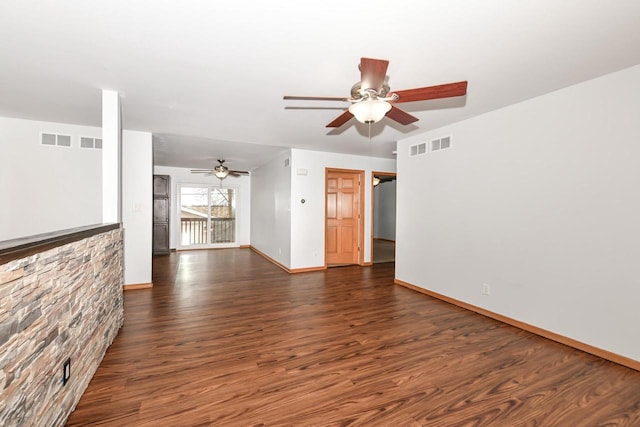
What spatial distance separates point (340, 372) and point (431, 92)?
220cm

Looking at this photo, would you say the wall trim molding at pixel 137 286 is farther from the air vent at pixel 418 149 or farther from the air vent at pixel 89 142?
the air vent at pixel 418 149

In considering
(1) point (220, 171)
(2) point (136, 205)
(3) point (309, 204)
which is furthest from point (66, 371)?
(1) point (220, 171)

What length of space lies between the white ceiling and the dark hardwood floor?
7.63ft

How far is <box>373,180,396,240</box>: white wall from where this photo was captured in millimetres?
9804

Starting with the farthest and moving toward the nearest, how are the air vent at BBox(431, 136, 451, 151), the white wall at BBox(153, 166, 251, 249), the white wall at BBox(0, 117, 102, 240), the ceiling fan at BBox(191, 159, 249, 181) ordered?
1. the white wall at BBox(153, 166, 251, 249)
2. the ceiling fan at BBox(191, 159, 249, 181)
3. the air vent at BBox(431, 136, 451, 151)
4. the white wall at BBox(0, 117, 102, 240)

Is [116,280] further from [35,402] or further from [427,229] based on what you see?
[427,229]

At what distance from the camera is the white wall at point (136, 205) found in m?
4.15

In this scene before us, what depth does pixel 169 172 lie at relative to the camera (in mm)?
7738

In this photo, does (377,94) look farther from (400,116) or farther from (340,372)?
(340,372)

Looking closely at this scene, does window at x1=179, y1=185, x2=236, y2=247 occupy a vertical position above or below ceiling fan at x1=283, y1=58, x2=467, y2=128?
below

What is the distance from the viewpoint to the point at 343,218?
234 inches

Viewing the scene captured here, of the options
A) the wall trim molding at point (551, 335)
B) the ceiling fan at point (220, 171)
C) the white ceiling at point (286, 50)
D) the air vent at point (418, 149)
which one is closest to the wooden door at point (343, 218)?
the air vent at point (418, 149)

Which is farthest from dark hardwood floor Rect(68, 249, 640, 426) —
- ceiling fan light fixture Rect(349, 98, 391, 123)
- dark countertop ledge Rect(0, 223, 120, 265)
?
ceiling fan light fixture Rect(349, 98, 391, 123)

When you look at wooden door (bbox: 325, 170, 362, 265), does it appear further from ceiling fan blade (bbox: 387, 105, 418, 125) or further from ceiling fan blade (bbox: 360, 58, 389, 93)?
ceiling fan blade (bbox: 360, 58, 389, 93)
